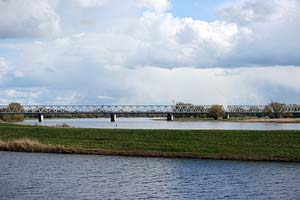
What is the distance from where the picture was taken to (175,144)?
61000mm

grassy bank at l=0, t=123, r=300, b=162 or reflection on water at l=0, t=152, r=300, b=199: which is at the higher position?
grassy bank at l=0, t=123, r=300, b=162

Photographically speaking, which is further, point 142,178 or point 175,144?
point 175,144

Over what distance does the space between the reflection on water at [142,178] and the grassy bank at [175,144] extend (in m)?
3.48

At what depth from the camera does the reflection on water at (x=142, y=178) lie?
35.0m

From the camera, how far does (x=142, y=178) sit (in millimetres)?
41719

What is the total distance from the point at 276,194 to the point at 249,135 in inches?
1056

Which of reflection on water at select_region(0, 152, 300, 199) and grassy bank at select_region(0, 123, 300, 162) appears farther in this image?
grassy bank at select_region(0, 123, 300, 162)

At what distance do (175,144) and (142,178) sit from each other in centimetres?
1962

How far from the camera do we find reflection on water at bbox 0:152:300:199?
115ft

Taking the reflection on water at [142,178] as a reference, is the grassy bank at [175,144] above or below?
above

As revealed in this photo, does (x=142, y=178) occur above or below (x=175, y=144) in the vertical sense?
below

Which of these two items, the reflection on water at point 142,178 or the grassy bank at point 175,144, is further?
the grassy bank at point 175,144

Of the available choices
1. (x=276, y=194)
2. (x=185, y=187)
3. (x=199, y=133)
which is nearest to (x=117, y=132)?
(x=199, y=133)

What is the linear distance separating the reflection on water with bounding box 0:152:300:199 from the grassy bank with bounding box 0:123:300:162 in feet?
11.4
